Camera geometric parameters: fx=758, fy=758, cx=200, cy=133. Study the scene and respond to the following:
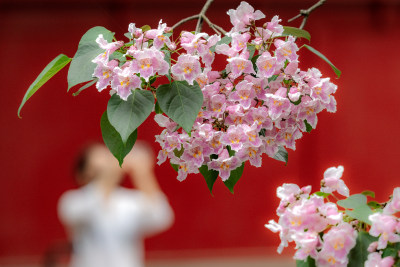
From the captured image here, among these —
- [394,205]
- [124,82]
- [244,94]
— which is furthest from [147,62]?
[394,205]

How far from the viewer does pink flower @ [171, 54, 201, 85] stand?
3.12 feet

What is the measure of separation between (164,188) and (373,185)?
1.36 metres

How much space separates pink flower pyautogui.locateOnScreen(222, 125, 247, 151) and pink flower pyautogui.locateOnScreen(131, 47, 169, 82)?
0.13 metres

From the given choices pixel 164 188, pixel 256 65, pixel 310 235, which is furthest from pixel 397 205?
pixel 164 188

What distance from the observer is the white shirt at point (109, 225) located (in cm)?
346

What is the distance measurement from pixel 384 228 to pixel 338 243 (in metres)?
0.06

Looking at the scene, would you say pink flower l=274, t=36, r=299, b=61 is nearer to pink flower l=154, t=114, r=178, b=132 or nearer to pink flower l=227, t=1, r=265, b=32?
pink flower l=227, t=1, r=265, b=32

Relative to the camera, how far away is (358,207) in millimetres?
965

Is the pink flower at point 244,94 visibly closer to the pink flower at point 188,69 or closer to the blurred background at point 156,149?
the pink flower at point 188,69

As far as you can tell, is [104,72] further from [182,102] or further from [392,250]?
[392,250]

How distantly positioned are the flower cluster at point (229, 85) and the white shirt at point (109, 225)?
8.11 feet

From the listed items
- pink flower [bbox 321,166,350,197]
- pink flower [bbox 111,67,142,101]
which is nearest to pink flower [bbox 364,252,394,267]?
pink flower [bbox 321,166,350,197]

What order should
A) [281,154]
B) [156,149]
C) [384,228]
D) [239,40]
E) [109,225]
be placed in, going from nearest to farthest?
[384,228]
[239,40]
[281,154]
[109,225]
[156,149]

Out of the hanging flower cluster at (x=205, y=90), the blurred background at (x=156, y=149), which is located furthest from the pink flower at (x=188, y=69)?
the blurred background at (x=156, y=149)
